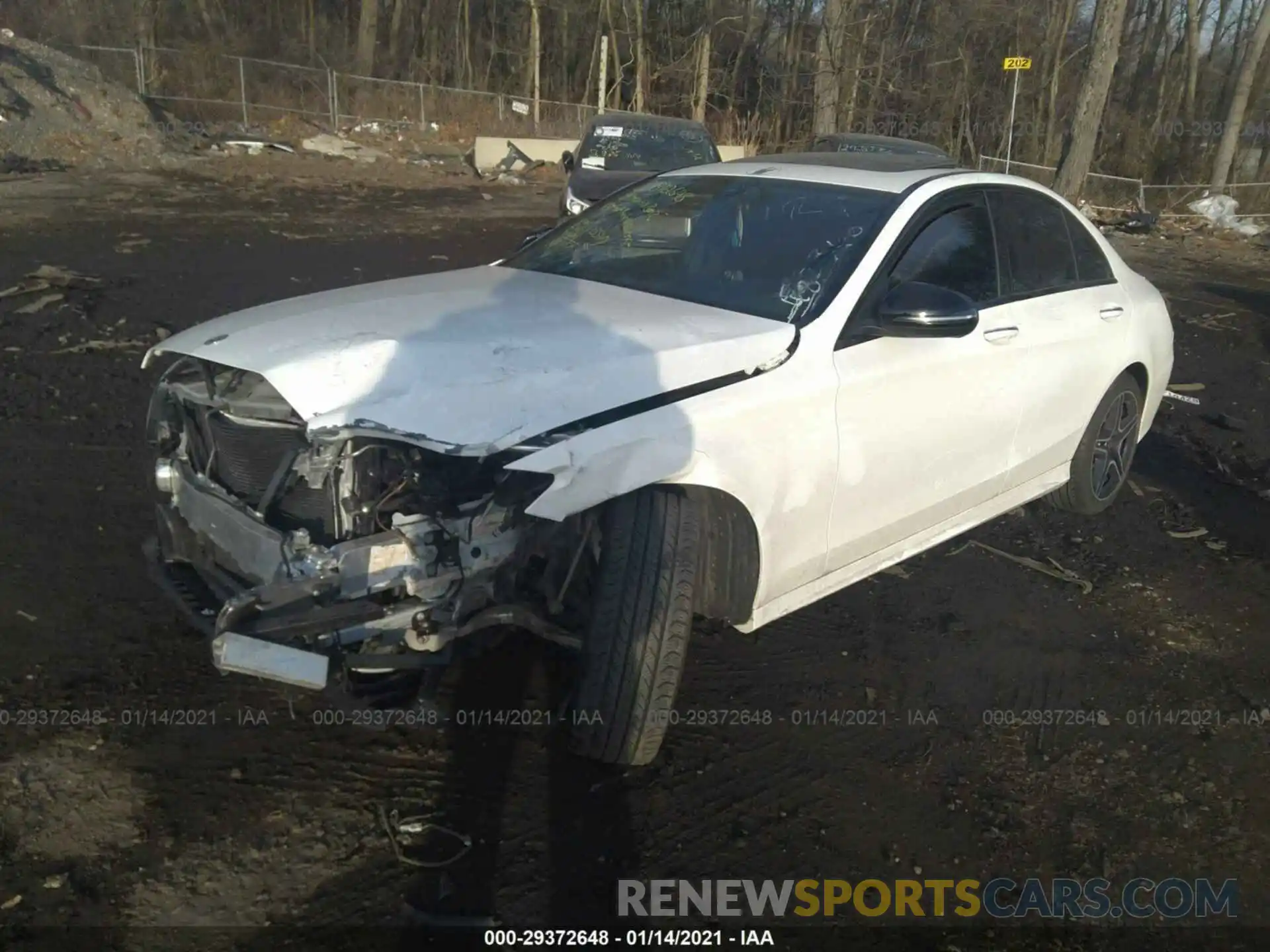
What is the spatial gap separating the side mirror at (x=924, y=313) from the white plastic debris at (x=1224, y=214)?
67.3ft

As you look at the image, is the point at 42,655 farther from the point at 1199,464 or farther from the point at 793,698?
the point at 1199,464

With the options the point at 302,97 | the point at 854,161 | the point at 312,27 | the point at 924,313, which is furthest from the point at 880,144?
the point at 312,27

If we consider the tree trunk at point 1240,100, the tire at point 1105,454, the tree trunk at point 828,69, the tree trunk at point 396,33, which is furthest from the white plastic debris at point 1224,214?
the tree trunk at point 396,33

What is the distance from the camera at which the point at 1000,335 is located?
166 inches

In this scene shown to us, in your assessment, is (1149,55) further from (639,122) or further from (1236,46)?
(639,122)

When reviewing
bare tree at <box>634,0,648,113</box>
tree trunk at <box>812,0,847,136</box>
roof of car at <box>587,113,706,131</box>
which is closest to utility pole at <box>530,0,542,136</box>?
bare tree at <box>634,0,648,113</box>

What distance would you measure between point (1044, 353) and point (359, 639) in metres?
3.10

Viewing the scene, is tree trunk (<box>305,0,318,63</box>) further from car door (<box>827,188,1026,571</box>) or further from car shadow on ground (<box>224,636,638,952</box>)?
car shadow on ground (<box>224,636,638,952</box>)

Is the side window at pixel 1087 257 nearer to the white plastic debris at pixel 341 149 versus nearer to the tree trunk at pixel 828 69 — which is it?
the white plastic debris at pixel 341 149

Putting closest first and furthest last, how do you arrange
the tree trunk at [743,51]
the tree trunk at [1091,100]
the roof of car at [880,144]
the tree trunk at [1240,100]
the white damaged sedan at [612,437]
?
the white damaged sedan at [612,437] < the roof of car at [880,144] < the tree trunk at [1091,100] < the tree trunk at [1240,100] < the tree trunk at [743,51]

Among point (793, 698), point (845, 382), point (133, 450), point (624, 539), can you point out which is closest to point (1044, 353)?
point (845, 382)

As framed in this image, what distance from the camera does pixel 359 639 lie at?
2.94 m

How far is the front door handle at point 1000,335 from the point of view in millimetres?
4168

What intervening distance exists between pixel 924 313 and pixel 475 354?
156 centimetres
